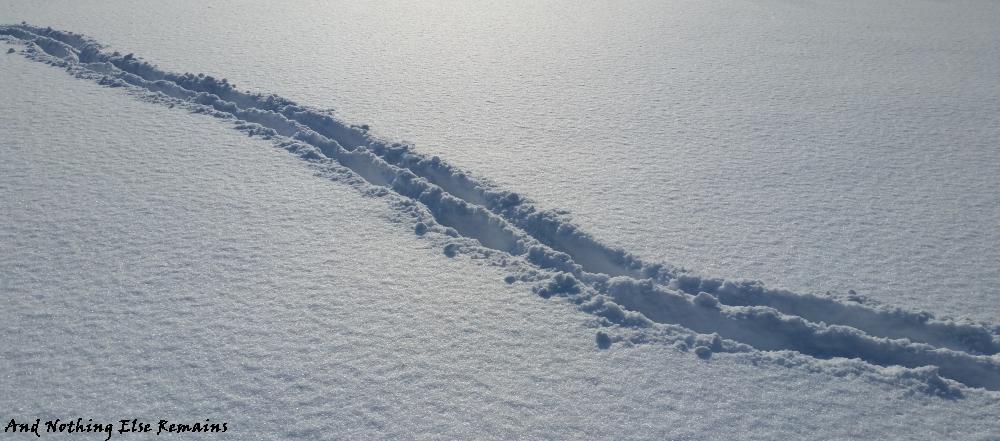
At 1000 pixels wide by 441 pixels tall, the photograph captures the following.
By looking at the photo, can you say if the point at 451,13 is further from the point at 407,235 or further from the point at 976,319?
the point at 976,319

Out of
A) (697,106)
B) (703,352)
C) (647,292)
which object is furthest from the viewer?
(697,106)

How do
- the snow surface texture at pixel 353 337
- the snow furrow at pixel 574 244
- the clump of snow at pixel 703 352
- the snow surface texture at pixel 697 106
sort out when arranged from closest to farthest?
1. the snow surface texture at pixel 353 337
2. the clump of snow at pixel 703 352
3. the snow furrow at pixel 574 244
4. the snow surface texture at pixel 697 106

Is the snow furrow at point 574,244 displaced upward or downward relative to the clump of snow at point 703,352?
upward

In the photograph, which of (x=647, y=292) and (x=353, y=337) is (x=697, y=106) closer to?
(x=647, y=292)

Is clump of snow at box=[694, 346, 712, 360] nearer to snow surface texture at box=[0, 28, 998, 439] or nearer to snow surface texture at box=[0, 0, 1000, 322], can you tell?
snow surface texture at box=[0, 28, 998, 439]

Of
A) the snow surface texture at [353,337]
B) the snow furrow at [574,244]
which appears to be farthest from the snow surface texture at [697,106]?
the snow surface texture at [353,337]

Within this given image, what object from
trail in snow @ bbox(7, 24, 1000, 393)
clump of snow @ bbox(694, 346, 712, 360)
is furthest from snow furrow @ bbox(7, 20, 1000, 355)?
clump of snow @ bbox(694, 346, 712, 360)

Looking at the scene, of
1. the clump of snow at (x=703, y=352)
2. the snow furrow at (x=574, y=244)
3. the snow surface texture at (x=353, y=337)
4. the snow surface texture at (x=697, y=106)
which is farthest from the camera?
the snow surface texture at (x=697, y=106)

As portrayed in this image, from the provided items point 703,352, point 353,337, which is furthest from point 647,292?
point 353,337

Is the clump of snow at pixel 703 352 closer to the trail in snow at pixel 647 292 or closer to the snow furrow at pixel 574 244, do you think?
the trail in snow at pixel 647 292
